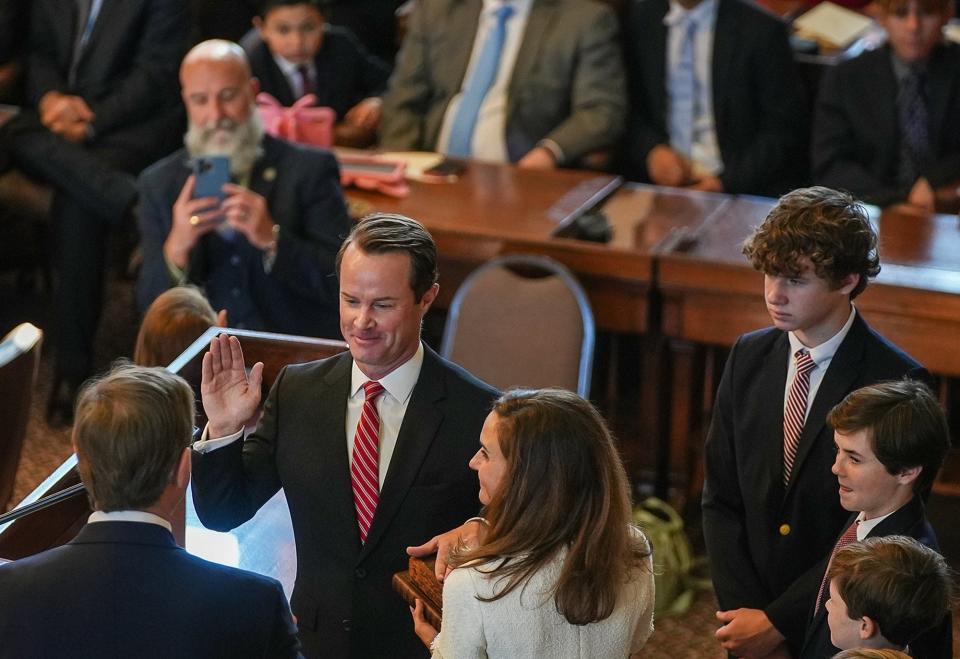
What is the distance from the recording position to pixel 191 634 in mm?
1891

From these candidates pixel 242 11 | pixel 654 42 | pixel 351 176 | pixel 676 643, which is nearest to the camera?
pixel 676 643

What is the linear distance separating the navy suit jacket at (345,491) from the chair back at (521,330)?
1.68 m

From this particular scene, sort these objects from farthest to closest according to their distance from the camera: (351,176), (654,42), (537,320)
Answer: (654,42) → (351,176) → (537,320)

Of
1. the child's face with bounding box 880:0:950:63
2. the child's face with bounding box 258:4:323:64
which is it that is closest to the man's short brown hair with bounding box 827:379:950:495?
the child's face with bounding box 880:0:950:63

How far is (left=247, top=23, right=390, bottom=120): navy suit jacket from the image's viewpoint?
5473 mm

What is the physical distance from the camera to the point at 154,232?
13.8 feet

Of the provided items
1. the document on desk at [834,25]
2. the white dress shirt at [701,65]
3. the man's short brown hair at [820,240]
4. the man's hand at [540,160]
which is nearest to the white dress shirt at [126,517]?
the man's short brown hair at [820,240]

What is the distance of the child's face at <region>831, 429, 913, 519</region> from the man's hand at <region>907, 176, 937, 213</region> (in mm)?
2671

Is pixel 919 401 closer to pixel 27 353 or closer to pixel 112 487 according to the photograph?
pixel 112 487

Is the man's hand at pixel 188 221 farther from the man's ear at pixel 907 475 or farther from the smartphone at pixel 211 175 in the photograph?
the man's ear at pixel 907 475

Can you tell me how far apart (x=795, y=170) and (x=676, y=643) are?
7.69 ft

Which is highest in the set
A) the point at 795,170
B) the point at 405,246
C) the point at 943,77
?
the point at 405,246

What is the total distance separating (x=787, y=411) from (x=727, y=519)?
267 millimetres

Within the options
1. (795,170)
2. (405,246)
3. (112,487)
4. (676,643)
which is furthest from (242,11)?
(112,487)
